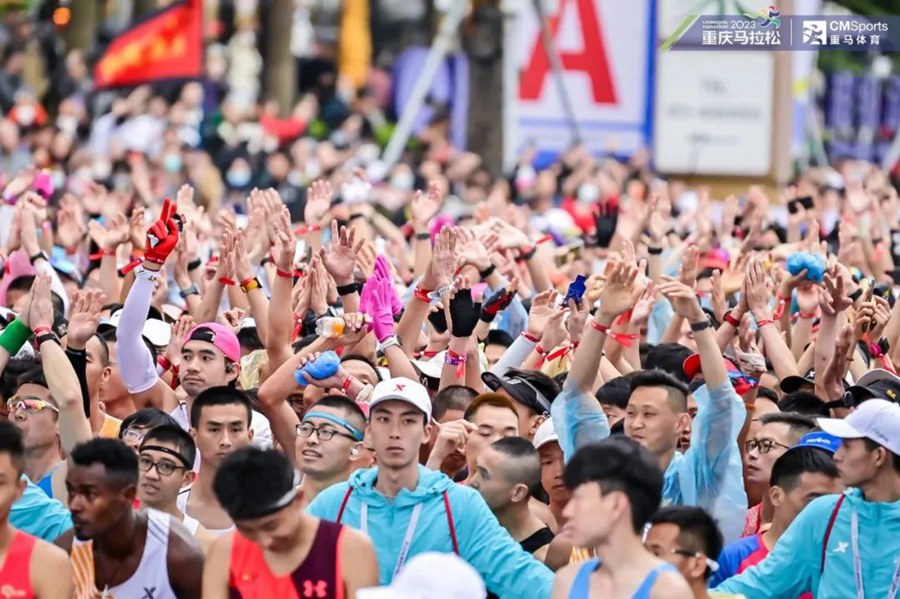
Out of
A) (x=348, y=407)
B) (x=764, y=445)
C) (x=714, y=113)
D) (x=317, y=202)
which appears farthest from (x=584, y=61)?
(x=348, y=407)

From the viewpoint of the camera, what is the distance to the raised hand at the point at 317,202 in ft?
41.9

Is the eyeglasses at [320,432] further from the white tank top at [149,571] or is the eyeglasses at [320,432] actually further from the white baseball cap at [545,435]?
the white tank top at [149,571]

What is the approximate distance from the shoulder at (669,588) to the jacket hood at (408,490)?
5.13 feet

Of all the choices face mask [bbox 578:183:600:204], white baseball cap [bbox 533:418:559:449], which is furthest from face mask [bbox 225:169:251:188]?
white baseball cap [bbox 533:418:559:449]

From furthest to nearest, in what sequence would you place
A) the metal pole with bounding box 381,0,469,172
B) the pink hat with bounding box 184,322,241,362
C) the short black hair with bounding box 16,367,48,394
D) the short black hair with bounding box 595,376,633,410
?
the metal pole with bounding box 381,0,469,172 < the pink hat with bounding box 184,322,241,362 < the short black hair with bounding box 595,376,633,410 < the short black hair with bounding box 16,367,48,394

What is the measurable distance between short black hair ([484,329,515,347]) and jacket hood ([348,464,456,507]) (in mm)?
3799

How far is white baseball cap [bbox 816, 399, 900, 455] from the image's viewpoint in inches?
289

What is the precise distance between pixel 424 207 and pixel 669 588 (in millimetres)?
7493

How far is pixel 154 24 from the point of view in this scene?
2014cm

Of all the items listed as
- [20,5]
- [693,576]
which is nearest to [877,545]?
[693,576]

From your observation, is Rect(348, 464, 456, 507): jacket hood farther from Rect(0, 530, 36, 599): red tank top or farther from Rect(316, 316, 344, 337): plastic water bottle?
Rect(316, 316, 344, 337): plastic water bottle

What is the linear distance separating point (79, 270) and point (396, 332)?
4903 mm

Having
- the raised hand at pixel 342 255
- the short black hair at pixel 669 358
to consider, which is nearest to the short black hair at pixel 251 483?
the raised hand at pixel 342 255

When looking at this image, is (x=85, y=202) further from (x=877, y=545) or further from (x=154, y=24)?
(x=877, y=545)
